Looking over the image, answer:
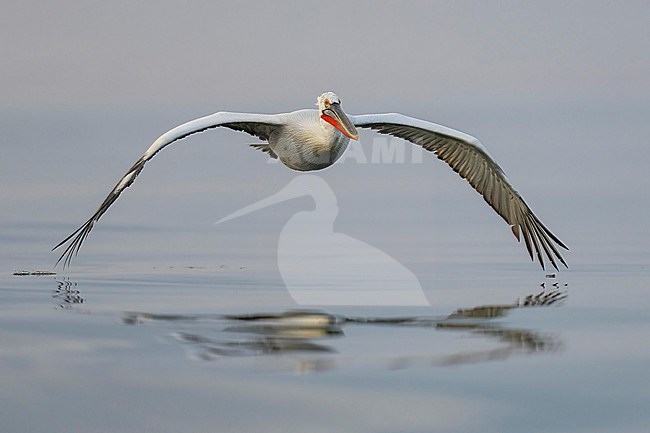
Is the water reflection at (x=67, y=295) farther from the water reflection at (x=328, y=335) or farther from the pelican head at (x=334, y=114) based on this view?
the pelican head at (x=334, y=114)

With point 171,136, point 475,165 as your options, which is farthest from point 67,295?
point 475,165

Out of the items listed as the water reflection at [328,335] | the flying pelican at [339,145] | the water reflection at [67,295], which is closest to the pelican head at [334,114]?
the flying pelican at [339,145]

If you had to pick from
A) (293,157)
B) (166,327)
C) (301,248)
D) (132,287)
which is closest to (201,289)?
(132,287)

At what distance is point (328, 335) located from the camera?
13.2 m

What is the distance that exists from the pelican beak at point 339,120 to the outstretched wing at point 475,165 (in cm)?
111

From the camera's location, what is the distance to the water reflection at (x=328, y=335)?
1176 cm

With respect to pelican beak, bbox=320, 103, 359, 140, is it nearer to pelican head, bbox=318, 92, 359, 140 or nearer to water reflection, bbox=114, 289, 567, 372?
pelican head, bbox=318, 92, 359, 140

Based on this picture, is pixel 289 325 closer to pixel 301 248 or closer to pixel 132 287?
pixel 132 287

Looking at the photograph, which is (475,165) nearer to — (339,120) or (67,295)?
(339,120)

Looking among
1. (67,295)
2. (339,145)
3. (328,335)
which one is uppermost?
(339,145)

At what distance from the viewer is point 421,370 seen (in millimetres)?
11125

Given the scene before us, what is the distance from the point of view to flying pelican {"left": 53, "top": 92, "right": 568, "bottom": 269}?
616 inches

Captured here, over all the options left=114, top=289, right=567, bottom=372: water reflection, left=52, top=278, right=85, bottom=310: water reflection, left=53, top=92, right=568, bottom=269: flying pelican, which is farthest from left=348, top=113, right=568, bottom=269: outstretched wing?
left=52, top=278, right=85, bottom=310: water reflection

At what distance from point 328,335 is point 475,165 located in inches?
233
